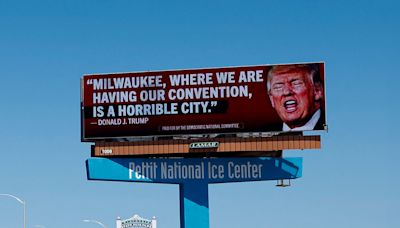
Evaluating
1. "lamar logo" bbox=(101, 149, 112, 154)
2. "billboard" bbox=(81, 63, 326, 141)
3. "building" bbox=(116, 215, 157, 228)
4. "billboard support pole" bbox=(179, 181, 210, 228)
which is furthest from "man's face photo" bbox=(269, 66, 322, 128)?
"building" bbox=(116, 215, 157, 228)

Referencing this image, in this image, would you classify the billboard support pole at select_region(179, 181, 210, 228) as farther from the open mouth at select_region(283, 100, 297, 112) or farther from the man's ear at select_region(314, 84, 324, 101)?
the man's ear at select_region(314, 84, 324, 101)

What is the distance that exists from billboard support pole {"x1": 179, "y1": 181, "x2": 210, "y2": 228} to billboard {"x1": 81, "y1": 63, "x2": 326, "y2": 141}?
263 cm

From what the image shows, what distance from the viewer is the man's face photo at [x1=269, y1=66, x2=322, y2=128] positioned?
2461 inches

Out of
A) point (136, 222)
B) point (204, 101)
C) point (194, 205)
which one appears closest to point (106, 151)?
point (194, 205)

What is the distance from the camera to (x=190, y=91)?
63.9m

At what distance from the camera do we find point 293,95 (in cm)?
6269

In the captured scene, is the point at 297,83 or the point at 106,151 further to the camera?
the point at 106,151

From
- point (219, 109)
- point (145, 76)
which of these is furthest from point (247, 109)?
point (145, 76)

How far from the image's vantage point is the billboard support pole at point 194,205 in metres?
63.2

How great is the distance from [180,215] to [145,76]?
7001 millimetres

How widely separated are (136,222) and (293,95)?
1380 cm

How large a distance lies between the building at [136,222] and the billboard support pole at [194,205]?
806 centimetres

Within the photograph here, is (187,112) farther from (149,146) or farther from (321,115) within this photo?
(321,115)

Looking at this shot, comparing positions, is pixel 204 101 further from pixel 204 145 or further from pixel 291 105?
pixel 291 105
